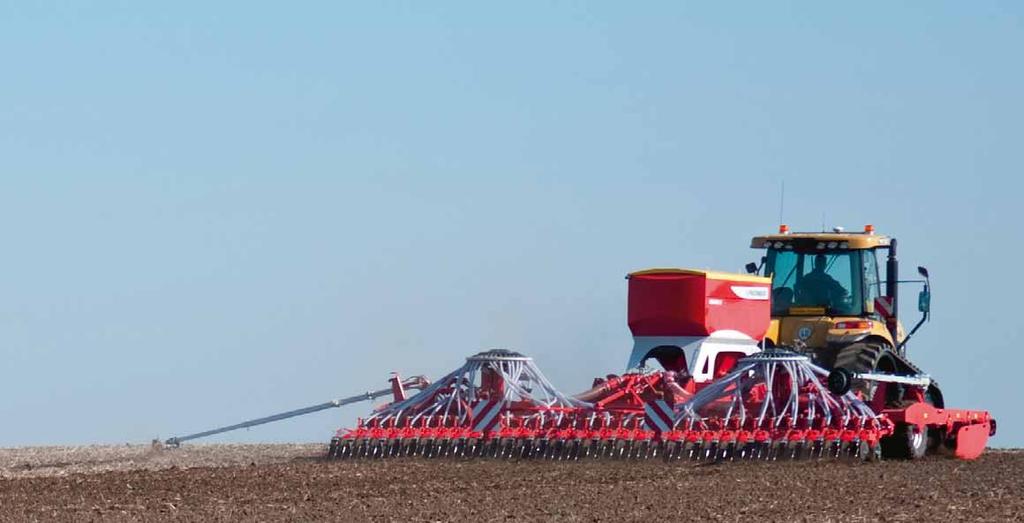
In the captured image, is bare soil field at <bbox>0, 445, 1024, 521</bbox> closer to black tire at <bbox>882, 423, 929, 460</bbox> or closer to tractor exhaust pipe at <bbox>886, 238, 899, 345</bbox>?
black tire at <bbox>882, 423, 929, 460</bbox>

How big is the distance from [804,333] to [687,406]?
7.91 ft

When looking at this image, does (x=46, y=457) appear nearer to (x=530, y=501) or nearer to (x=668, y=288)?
(x=668, y=288)

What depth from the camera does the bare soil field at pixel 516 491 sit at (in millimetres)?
12930

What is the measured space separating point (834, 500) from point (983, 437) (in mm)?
8054

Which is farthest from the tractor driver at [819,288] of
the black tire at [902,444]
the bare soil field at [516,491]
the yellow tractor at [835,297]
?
the bare soil field at [516,491]

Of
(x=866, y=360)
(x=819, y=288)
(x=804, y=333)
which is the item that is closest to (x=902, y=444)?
(x=866, y=360)

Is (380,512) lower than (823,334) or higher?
lower

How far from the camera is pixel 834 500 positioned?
13.8 metres

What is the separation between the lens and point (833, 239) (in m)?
20.5

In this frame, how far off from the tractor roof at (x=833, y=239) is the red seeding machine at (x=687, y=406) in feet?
2.03

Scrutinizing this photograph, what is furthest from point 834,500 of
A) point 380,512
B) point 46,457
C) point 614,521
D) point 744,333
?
point 46,457

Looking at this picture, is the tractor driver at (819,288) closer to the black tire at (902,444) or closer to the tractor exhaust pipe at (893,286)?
the tractor exhaust pipe at (893,286)

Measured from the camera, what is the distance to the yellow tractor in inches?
795

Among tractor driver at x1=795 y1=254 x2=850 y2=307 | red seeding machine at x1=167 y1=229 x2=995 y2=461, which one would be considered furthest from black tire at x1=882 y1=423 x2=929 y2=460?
tractor driver at x1=795 y1=254 x2=850 y2=307
